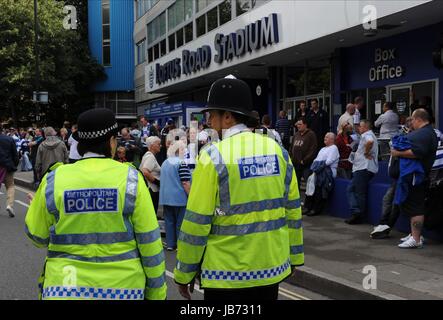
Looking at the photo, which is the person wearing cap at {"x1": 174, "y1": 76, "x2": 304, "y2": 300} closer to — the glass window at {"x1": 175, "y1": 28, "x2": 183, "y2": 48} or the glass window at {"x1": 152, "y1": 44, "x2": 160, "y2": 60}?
the glass window at {"x1": 175, "y1": 28, "x2": 183, "y2": 48}

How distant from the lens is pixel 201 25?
2430 centimetres

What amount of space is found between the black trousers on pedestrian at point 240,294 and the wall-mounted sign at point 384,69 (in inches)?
480

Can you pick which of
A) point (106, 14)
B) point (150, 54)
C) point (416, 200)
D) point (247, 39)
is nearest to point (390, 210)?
point (416, 200)

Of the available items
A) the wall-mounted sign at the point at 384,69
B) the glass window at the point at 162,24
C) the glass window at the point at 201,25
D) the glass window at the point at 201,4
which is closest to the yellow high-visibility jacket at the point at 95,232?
the wall-mounted sign at the point at 384,69

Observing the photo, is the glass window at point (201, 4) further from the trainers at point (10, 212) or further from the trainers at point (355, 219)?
the trainers at point (355, 219)

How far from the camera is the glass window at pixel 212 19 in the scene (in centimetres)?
2245

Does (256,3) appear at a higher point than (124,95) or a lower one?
higher

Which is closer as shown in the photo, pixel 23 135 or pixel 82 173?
pixel 82 173

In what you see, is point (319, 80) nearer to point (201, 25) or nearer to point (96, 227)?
point (201, 25)

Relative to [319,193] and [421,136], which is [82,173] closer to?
[421,136]

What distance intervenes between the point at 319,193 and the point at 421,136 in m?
3.51

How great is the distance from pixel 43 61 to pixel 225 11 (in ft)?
73.9

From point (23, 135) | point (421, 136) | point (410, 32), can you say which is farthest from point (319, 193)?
point (23, 135)
